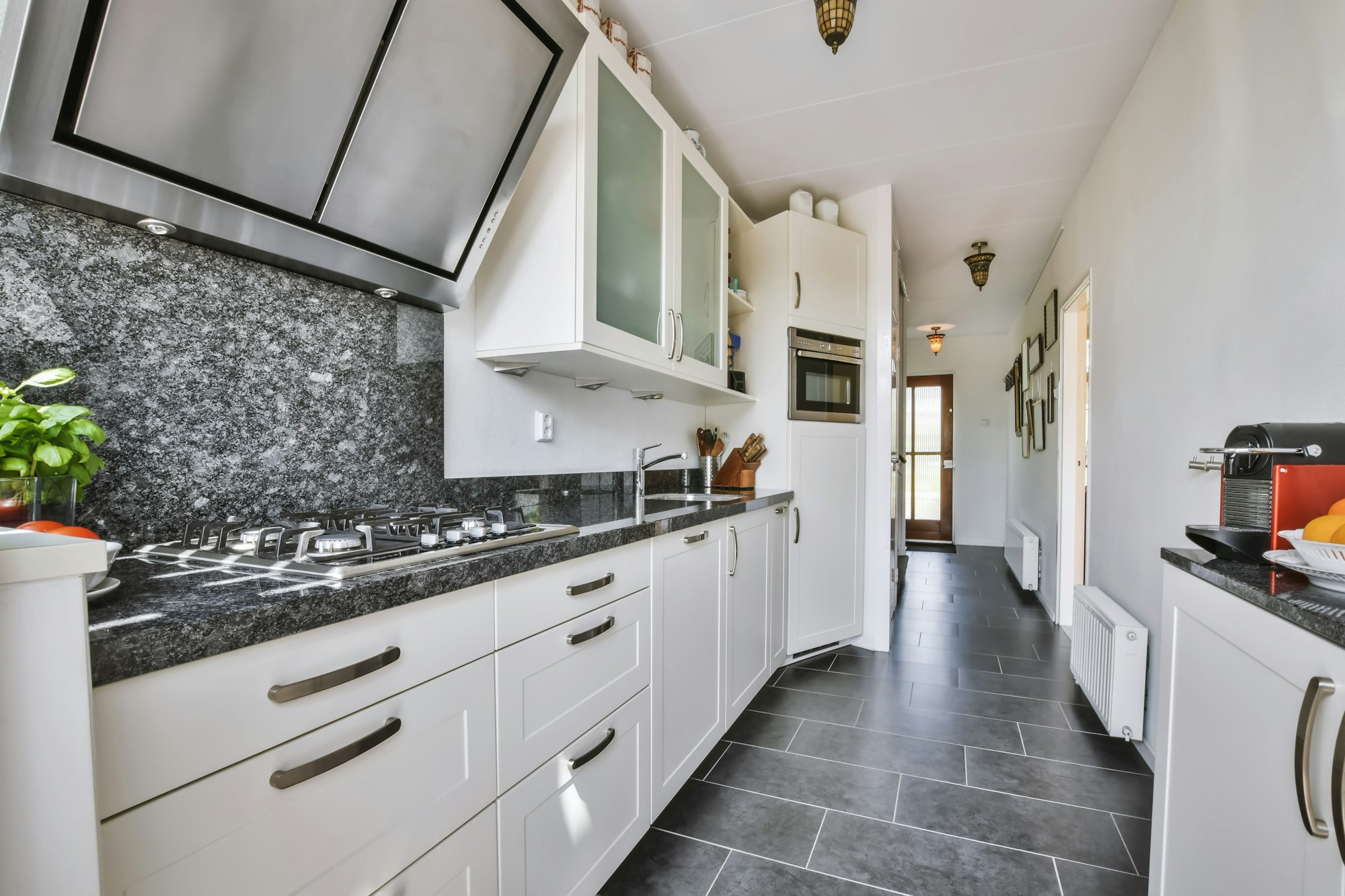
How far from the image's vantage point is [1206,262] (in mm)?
1760

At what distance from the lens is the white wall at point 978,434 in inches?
290

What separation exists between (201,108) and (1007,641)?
13.1 ft

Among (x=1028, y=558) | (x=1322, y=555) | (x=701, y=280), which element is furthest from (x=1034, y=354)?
(x=1322, y=555)

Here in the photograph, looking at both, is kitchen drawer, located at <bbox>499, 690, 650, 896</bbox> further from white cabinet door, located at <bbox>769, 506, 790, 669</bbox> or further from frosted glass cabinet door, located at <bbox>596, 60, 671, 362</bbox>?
white cabinet door, located at <bbox>769, 506, 790, 669</bbox>

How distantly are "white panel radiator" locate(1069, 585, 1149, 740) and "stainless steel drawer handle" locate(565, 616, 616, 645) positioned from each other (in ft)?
6.41

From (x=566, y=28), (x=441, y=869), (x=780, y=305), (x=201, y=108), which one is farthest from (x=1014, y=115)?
(x=441, y=869)

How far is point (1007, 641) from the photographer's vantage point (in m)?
3.46

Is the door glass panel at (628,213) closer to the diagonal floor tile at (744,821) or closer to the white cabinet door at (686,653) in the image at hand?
the white cabinet door at (686,653)

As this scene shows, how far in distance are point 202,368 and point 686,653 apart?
54.6 inches

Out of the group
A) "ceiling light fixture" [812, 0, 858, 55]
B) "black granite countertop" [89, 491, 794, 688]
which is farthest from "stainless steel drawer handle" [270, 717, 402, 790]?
"ceiling light fixture" [812, 0, 858, 55]

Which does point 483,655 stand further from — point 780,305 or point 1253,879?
point 780,305

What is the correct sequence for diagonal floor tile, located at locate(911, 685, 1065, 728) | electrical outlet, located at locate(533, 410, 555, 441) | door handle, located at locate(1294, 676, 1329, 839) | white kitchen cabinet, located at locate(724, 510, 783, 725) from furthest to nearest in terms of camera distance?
1. diagonal floor tile, located at locate(911, 685, 1065, 728)
2. white kitchen cabinet, located at locate(724, 510, 783, 725)
3. electrical outlet, located at locate(533, 410, 555, 441)
4. door handle, located at locate(1294, 676, 1329, 839)

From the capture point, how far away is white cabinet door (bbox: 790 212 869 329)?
10.5 ft

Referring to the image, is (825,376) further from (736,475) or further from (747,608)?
(747,608)
